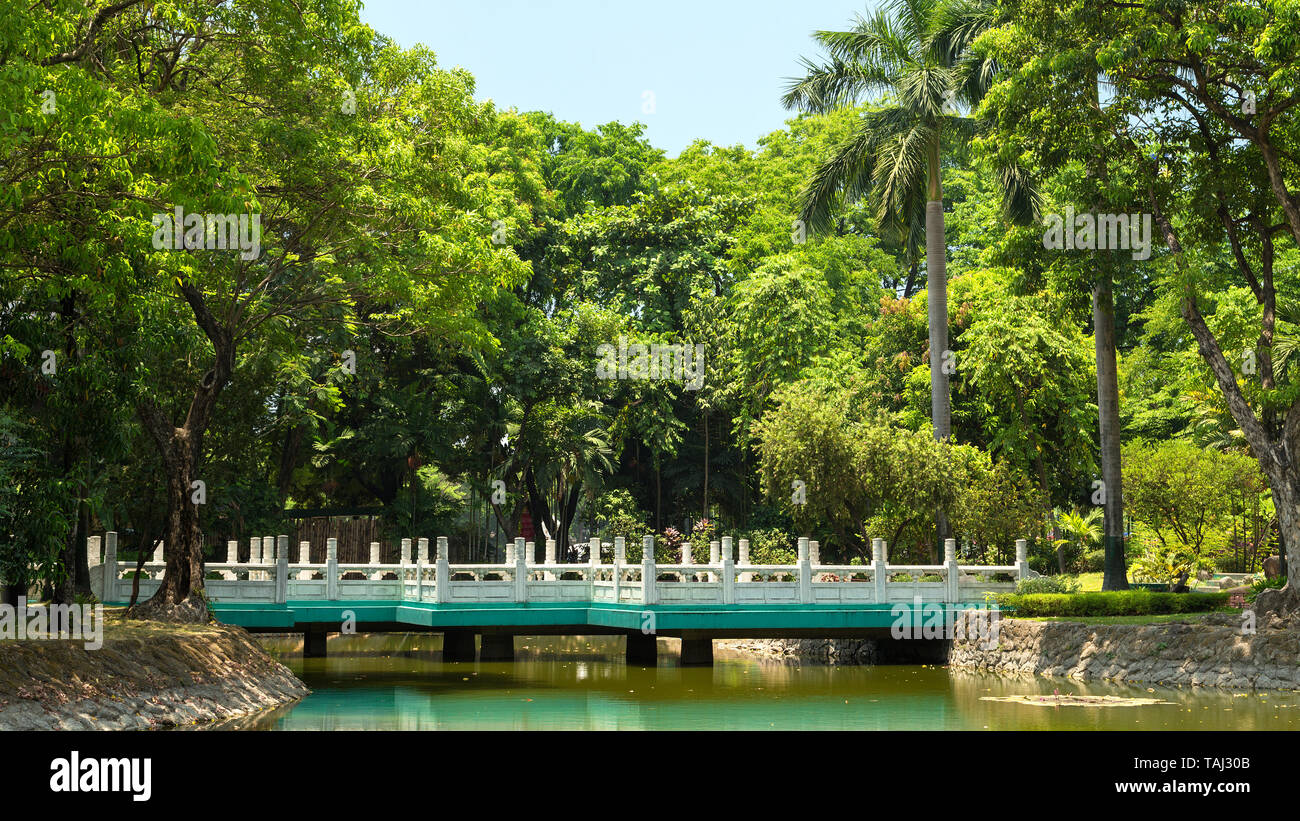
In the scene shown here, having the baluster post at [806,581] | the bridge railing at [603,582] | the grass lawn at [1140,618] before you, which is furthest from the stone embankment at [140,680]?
the grass lawn at [1140,618]

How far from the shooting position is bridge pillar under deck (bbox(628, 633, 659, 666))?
92.3 ft

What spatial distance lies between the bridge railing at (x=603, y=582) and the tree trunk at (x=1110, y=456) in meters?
1.93

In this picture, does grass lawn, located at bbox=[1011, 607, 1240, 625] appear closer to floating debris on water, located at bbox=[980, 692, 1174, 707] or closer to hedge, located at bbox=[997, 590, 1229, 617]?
hedge, located at bbox=[997, 590, 1229, 617]

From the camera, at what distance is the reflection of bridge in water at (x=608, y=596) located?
25094 millimetres

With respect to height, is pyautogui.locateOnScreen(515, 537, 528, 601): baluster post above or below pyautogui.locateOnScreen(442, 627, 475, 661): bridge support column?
above

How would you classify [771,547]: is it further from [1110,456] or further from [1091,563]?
[1110,456]

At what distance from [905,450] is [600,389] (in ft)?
44.1

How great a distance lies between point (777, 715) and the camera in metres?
19.4

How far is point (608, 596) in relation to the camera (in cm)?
2572

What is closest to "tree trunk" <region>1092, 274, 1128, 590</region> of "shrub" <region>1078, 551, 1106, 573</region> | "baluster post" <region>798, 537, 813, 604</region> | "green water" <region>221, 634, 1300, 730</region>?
"green water" <region>221, 634, 1300, 730</region>

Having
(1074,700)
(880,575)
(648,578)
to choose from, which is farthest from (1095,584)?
(648,578)

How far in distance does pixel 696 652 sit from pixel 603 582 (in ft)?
10.4

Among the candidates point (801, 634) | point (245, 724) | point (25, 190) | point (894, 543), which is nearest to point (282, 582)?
point (245, 724)

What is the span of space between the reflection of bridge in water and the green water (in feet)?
3.56
